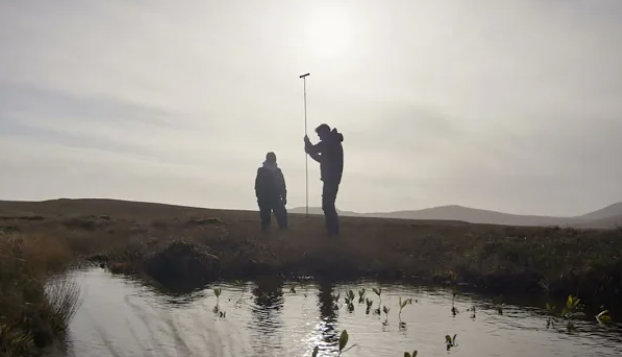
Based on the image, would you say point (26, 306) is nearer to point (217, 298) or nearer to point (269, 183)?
point (217, 298)

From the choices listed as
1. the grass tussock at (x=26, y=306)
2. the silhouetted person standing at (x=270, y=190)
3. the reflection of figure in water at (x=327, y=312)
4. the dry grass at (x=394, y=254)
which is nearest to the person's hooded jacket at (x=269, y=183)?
the silhouetted person standing at (x=270, y=190)

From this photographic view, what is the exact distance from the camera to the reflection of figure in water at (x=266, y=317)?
11.4 meters

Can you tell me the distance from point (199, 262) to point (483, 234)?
9913 millimetres

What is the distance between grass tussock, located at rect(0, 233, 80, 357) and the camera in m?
9.84

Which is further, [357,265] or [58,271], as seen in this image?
[357,265]

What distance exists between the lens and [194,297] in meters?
16.6

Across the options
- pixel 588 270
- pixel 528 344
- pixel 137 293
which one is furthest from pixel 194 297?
pixel 588 270

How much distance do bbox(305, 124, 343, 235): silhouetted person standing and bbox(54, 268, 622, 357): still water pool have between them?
670 cm

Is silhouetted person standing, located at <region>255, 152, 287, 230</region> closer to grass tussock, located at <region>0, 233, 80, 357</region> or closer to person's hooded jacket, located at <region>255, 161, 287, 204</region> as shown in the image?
person's hooded jacket, located at <region>255, 161, 287, 204</region>

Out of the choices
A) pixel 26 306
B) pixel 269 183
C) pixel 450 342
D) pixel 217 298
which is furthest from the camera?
pixel 269 183

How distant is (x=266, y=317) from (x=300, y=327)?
1.28m

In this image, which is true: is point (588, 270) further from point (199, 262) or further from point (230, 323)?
point (199, 262)

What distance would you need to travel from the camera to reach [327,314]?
1461 cm

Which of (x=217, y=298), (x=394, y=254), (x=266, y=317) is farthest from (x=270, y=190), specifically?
(x=266, y=317)
